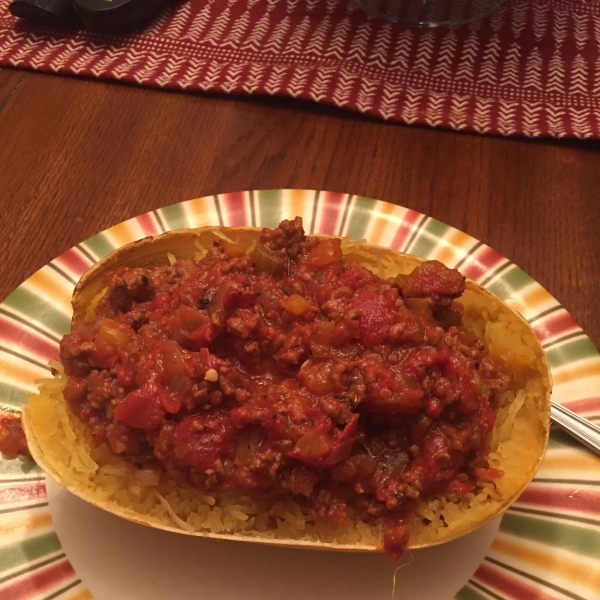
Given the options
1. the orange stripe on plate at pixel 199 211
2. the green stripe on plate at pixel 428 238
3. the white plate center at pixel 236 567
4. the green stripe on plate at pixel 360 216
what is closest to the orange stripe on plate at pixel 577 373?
the white plate center at pixel 236 567

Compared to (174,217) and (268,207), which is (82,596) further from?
(268,207)

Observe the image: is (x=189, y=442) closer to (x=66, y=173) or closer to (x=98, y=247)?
(x=98, y=247)

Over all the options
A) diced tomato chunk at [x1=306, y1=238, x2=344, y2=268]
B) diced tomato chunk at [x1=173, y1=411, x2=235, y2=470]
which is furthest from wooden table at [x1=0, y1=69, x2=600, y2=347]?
diced tomato chunk at [x1=173, y1=411, x2=235, y2=470]

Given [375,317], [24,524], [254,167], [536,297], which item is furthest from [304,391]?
[254,167]

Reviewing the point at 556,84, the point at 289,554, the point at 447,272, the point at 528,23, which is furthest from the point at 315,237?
the point at 528,23

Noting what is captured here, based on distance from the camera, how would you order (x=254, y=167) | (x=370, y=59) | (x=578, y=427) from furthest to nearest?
(x=370, y=59) < (x=254, y=167) < (x=578, y=427)

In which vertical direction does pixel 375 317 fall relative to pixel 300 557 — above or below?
above
